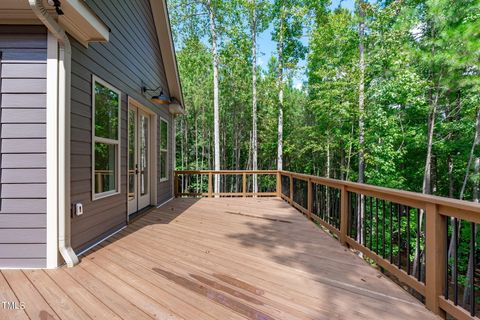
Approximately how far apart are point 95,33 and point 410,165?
13.0m

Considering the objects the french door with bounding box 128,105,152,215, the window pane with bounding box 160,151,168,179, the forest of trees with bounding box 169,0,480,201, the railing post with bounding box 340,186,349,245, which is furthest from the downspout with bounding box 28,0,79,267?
the forest of trees with bounding box 169,0,480,201

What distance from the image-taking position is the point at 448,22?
A: 25.4 feet

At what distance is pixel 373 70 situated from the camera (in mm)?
9266

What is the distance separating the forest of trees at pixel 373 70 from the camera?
26.6 ft

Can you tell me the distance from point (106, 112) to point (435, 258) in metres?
3.84

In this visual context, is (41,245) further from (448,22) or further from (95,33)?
(448,22)

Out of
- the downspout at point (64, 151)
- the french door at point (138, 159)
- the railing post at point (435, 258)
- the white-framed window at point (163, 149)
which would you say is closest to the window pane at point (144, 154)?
the french door at point (138, 159)

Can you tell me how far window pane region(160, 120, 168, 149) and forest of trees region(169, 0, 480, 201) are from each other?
320 centimetres

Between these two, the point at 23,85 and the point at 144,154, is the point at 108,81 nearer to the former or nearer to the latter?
the point at 23,85

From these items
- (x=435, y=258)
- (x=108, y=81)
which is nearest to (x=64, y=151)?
(x=108, y=81)

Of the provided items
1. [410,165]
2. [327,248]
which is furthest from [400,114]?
[327,248]

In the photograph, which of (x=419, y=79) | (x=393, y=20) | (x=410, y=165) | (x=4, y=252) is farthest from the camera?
(x=410, y=165)

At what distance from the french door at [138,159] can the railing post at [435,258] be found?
421cm

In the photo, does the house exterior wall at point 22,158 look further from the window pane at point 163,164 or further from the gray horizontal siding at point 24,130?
the window pane at point 163,164
